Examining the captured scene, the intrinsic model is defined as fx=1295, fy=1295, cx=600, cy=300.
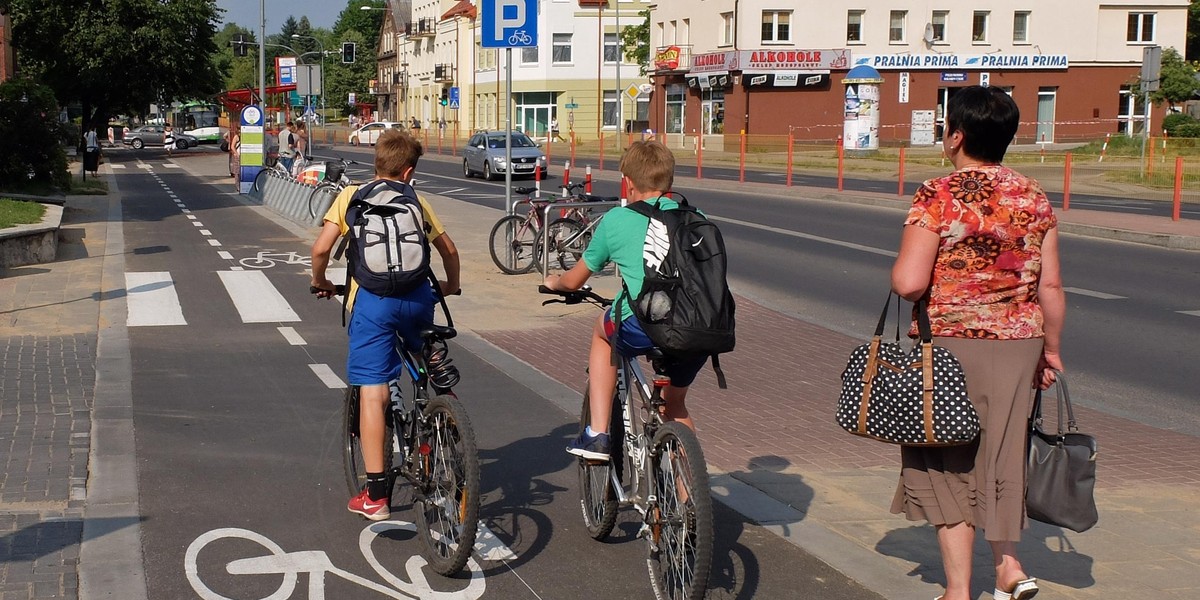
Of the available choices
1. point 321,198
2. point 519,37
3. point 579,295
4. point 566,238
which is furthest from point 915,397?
point 321,198

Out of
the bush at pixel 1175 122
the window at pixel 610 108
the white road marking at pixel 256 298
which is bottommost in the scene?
the white road marking at pixel 256 298

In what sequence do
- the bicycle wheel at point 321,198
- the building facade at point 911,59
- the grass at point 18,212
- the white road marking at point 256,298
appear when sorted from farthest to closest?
the building facade at point 911,59, the bicycle wheel at point 321,198, the grass at point 18,212, the white road marking at point 256,298

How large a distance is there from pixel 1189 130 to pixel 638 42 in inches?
1659

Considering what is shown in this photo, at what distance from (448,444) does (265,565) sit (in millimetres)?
917

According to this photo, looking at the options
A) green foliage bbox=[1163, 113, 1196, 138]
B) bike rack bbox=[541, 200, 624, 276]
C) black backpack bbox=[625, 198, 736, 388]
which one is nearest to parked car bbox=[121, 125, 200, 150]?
green foliage bbox=[1163, 113, 1196, 138]

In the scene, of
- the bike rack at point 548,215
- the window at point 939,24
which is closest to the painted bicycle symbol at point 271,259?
the bike rack at point 548,215

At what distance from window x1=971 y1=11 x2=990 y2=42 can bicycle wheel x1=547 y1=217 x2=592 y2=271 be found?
52408 mm

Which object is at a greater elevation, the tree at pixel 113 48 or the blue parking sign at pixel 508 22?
the tree at pixel 113 48

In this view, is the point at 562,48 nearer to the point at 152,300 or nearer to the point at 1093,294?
the point at 1093,294

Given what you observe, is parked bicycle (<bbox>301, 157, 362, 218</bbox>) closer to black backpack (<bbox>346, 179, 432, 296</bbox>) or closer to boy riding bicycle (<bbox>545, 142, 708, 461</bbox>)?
black backpack (<bbox>346, 179, 432, 296</bbox>)

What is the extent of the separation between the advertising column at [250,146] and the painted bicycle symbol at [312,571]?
24629mm

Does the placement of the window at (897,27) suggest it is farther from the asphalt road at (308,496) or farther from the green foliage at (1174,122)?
the asphalt road at (308,496)

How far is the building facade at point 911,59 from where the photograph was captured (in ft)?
198

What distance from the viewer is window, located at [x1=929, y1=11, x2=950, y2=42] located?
2450 inches
